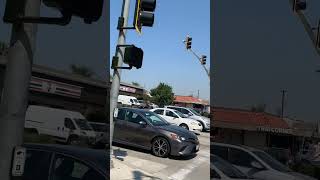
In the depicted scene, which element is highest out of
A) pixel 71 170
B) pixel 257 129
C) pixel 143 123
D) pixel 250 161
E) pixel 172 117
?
pixel 172 117

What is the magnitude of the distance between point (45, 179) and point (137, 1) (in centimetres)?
585

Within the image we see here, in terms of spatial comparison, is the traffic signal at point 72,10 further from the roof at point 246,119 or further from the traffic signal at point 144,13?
the roof at point 246,119

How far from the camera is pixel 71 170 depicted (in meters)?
3.73

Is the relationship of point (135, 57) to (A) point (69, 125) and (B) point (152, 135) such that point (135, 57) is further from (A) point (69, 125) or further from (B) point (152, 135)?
(A) point (69, 125)

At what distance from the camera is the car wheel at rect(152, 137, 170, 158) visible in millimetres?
13687

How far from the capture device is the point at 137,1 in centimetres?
893

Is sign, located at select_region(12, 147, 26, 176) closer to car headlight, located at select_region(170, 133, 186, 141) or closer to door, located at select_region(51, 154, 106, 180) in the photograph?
door, located at select_region(51, 154, 106, 180)

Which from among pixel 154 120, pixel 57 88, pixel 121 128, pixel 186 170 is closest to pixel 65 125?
pixel 57 88

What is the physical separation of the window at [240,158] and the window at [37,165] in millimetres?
5083

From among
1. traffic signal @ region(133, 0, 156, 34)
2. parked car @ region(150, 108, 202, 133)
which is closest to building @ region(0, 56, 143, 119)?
traffic signal @ region(133, 0, 156, 34)

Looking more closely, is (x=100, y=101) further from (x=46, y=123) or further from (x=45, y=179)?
(x=45, y=179)

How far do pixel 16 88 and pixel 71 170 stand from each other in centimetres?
138

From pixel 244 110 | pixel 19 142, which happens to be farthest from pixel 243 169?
pixel 244 110

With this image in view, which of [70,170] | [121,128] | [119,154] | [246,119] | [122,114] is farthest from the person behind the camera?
[246,119]
